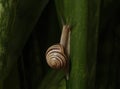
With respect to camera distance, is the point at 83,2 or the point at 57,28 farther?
the point at 57,28

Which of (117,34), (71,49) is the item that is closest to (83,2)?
(71,49)

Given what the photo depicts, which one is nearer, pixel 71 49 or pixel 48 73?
pixel 71 49

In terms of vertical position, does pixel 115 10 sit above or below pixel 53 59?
above

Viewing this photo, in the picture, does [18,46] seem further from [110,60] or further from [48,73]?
[110,60]

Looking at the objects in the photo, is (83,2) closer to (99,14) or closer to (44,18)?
(99,14)

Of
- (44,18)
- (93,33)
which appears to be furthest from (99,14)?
(44,18)

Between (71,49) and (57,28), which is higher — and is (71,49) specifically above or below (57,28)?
below
